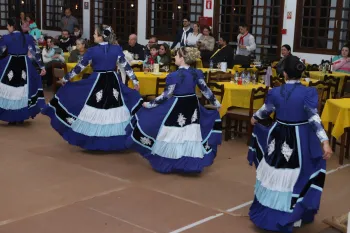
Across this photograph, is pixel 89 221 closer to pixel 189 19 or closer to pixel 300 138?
pixel 300 138

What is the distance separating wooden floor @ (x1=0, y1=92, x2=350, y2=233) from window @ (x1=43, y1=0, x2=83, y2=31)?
34.8ft

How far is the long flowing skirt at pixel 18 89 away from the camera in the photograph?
8.38 m

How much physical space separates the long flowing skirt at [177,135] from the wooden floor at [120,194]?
178 millimetres

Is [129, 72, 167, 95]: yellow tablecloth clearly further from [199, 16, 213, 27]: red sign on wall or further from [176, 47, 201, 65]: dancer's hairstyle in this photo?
[199, 16, 213, 27]: red sign on wall

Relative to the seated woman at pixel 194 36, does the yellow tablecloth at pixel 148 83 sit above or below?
below

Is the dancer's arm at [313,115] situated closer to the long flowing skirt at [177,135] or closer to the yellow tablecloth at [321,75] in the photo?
the long flowing skirt at [177,135]

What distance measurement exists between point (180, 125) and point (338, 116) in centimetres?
192

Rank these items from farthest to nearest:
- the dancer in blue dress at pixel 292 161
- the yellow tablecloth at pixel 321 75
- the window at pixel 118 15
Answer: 1. the window at pixel 118 15
2. the yellow tablecloth at pixel 321 75
3. the dancer in blue dress at pixel 292 161

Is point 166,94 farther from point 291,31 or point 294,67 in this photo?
point 291,31

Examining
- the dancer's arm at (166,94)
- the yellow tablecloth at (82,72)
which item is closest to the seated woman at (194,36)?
the yellow tablecloth at (82,72)

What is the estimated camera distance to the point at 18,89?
27.6 ft

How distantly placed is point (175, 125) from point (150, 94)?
267 centimetres

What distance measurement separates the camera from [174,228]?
16.3 ft

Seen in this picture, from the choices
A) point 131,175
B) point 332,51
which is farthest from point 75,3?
point 131,175
